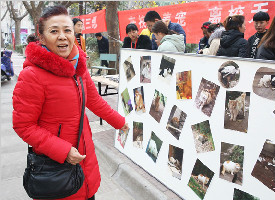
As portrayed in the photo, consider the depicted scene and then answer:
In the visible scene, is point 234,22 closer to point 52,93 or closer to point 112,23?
point 52,93

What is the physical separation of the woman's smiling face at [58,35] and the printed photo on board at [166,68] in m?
1.13

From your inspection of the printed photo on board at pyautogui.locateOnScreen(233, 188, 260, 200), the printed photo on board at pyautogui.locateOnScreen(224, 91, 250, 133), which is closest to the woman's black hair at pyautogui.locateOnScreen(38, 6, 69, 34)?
the printed photo on board at pyautogui.locateOnScreen(224, 91, 250, 133)

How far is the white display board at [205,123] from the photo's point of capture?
173cm

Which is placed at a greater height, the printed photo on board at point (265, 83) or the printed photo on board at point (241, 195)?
the printed photo on board at point (265, 83)

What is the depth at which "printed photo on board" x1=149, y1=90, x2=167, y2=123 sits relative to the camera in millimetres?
2556

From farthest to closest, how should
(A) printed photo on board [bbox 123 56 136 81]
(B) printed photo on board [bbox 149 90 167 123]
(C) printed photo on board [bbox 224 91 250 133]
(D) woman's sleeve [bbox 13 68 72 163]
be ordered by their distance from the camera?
(A) printed photo on board [bbox 123 56 136 81] < (B) printed photo on board [bbox 149 90 167 123] < (C) printed photo on board [bbox 224 91 250 133] < (D) woman's sleeve [bbox 13 68 72 163]

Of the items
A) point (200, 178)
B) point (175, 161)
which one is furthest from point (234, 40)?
point (200, 178)

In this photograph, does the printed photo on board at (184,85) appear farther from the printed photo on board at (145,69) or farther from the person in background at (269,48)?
the person in background at (269,48)

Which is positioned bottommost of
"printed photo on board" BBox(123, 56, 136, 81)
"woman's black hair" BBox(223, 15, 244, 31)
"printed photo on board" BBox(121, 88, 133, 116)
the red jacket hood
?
"printed photo on board" BBox(121, 88, 133, 116)

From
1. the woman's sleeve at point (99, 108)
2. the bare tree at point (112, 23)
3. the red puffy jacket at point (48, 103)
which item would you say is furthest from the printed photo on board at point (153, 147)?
the bare tree at point (112, 23)

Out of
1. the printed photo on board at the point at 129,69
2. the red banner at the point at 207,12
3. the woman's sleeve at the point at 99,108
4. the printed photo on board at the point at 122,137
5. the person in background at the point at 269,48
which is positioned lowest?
the printed photo on board at the point at 122,137

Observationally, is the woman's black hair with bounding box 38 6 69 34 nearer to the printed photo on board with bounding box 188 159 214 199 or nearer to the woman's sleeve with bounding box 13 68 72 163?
the woman's sleeve with bounding box 13 68 72 163

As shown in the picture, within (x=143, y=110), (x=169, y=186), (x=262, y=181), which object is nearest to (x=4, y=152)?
(x=143, y=110)

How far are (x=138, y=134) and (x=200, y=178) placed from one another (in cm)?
102
